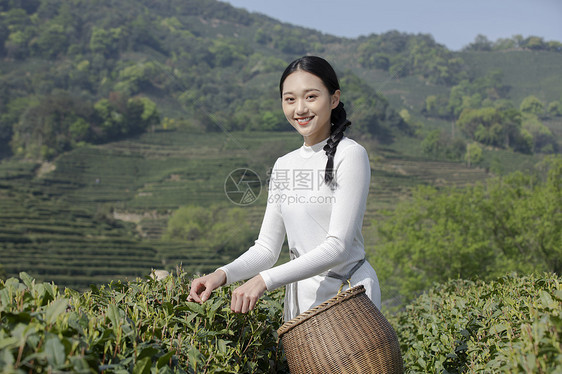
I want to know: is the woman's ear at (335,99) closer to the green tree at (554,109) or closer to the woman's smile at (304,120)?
the woman's smile at (304,120)

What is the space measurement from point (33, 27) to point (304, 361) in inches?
4697

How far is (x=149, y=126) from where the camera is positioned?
283ft

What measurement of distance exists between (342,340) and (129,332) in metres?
0.58

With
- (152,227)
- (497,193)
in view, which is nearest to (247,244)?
(152,227)

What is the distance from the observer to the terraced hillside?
4862cm

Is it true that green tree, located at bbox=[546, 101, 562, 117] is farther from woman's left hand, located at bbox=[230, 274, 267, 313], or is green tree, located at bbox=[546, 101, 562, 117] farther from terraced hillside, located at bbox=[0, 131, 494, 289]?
woman's left hand, located at bbox=[230, 274, 267, 313]

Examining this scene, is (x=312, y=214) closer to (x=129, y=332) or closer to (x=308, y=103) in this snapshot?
(x=308, y=103)

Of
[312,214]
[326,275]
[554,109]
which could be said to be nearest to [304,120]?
[312,214]

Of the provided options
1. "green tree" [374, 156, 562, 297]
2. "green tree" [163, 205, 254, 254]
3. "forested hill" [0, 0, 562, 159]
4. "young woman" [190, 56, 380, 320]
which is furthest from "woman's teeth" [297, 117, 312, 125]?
"forested hill" [0, 0, 562, 159]

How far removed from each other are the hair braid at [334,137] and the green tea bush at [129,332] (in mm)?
553

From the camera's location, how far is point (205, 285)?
1.63m

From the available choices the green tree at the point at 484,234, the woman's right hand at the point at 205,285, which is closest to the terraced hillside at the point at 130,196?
the green tree at the point at 484,234

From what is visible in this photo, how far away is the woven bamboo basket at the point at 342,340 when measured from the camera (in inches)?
55.4

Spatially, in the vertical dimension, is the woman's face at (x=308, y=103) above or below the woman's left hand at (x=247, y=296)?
above
